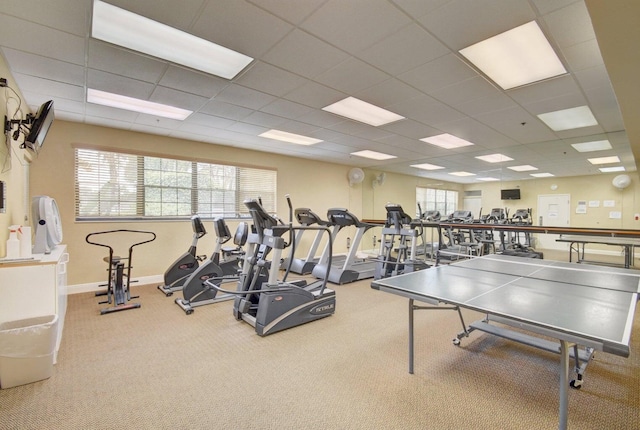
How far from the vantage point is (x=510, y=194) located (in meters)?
6.26

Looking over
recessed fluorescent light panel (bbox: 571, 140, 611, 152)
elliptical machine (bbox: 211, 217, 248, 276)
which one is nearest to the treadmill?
elliptical machine (bbox: 211, 217, 248, 276)

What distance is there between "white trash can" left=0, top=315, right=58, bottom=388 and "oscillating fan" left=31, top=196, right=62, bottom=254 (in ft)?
3.35

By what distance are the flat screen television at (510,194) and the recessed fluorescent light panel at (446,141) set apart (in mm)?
1502

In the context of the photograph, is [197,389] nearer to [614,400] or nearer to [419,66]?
[614,400]

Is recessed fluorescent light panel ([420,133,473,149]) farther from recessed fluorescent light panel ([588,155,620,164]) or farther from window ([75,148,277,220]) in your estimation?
window ([75,148,277,220])

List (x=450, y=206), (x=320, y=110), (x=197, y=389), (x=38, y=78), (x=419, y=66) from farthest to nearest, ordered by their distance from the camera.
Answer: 1. (x=450, y=206)
2. (x=320, y=110)
3. (x=38, y=78)
4. (x=419, y=66)
5. (x=197, y=389)

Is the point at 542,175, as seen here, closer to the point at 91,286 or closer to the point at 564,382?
the point at 564,382

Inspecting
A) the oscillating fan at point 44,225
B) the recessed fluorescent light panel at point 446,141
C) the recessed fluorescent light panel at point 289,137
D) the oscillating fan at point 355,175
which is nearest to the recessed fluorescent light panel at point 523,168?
the recessed fluorescent light panel at point 446,141

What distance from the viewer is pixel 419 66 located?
9.23 ft

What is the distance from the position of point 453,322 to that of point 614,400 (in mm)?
1493

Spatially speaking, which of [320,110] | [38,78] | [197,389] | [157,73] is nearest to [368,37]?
[320,110]

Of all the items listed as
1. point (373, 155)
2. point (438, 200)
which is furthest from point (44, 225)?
point (438, 200)

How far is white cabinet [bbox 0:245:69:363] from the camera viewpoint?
2.24m

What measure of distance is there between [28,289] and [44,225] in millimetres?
973
